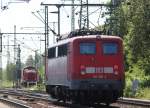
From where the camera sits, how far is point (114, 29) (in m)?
60.9

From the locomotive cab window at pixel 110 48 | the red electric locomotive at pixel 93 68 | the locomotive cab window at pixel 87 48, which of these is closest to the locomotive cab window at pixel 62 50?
the red electric locomotive at pixel 93 68

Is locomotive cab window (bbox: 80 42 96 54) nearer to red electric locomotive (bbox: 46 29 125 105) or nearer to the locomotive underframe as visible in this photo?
red electric locomotive (bbox: 46 29 125 105)

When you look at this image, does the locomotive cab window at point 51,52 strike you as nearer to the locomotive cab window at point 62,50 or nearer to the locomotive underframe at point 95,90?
the locomotive cab window at point 62,50

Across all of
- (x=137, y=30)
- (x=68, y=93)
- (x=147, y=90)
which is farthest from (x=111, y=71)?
(x=137, y=30)

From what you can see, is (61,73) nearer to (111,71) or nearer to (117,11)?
(111,71)

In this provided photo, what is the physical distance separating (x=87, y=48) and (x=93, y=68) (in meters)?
1.05

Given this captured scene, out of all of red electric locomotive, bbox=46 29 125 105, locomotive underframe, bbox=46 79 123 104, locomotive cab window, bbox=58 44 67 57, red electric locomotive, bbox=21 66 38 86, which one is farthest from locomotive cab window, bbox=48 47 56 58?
red electric locomotive, bbox=21 66 38 86

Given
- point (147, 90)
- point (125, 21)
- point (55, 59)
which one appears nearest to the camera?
point (55, 59)

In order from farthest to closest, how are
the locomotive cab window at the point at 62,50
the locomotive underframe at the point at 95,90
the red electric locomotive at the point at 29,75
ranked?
1. the red electric locomotive at the point at 29,75
2. the locomotive cab window at the point at 62,50
3. the locomotive underframe at the point at 95,90

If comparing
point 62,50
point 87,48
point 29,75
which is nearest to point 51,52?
point 62,50

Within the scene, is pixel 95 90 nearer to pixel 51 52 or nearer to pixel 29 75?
pixel 51 52

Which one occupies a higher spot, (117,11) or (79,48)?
(117,11)

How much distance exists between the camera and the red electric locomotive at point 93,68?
87.6 feet

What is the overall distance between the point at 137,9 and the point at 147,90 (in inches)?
242
